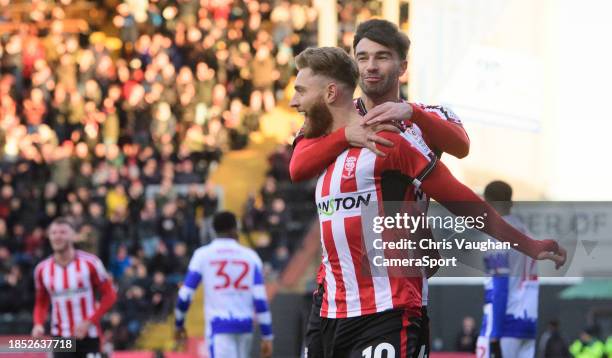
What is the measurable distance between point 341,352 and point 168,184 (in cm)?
1771

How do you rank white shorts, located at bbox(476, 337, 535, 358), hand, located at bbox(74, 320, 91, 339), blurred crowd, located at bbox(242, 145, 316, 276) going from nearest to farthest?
white shorts, located at bbox(476, 337, 535, 358) < hand, located at bbox(74, 320, 91, 339) < blurred crowd, located at bbox(242, 145, 316, 276)

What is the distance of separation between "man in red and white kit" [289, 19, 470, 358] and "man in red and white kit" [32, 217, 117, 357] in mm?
6443

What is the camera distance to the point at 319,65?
6.30 metres

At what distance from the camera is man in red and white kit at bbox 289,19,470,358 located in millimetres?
6215

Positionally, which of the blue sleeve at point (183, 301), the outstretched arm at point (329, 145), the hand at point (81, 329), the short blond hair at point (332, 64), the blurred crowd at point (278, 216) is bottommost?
the hand at point (81, 329)

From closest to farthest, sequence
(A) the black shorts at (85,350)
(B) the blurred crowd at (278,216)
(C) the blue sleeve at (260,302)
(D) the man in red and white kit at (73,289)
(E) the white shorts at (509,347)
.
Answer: (E) the white shorts at (509,347) < (A) the black shorts at (85,350) < (D) the man in red and white kit at (73,289) < (C) the blue sleeve at (260,302) < (B) the blurred crowd at (278,216)

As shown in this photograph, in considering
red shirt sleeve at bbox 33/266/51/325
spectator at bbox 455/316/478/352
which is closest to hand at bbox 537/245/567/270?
red shirt sleeve at bbox 33/266/51/325

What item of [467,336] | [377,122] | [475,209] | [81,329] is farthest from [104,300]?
[377,122]

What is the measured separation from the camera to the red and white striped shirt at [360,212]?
628 centimetres

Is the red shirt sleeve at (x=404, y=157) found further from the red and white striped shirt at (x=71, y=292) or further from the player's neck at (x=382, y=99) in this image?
the red and white striped shirt at (x=71, y=292)

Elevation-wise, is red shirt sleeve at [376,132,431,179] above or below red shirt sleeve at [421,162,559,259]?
above

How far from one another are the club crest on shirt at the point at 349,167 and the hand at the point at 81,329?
6.76m

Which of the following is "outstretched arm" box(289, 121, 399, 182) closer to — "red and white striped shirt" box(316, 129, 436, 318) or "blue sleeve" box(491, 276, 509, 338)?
"red and white striped shirt" box(316, 129, 436, 318)

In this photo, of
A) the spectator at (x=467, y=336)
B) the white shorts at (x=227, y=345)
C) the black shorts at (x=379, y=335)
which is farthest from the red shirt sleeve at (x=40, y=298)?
the black shorts at (x=379, y=335)
